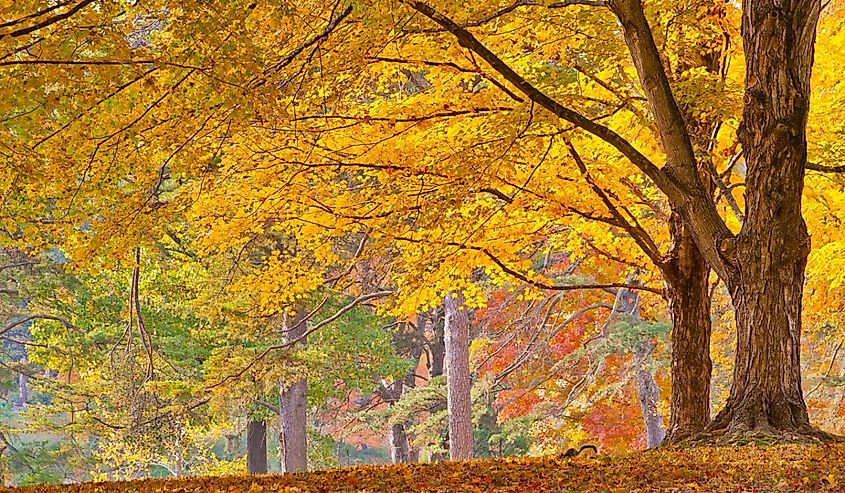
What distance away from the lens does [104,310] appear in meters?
15.1

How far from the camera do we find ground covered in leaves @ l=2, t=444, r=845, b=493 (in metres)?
3.69

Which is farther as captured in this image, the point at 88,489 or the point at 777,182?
the point at 777,182

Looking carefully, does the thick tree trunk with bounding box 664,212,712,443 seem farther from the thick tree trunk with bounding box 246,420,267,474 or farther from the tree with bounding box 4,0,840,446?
the thick tree trunk with bounding box 246,420,267,474

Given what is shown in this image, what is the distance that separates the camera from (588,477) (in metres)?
4.10

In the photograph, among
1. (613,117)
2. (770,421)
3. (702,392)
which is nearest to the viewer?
(770,421)

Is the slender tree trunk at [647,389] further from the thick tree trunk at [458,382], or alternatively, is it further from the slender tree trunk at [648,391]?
the thick tree trunk at [458,382]

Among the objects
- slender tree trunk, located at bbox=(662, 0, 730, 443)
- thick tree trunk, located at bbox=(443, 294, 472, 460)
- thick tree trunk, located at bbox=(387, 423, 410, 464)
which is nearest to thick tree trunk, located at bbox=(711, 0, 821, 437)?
slender tree trunk, located at bbox=(662, 0, 730, 443)

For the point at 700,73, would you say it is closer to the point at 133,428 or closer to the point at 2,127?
the point at 2,127

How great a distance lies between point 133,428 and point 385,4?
10039 mm

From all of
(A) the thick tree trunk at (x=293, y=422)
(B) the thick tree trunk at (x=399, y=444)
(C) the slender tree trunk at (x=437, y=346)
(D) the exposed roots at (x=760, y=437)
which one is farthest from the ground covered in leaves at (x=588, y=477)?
(B) the thick tree trunk at (x=399, y=444)

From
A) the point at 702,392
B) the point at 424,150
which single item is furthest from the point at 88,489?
the point at 702,392

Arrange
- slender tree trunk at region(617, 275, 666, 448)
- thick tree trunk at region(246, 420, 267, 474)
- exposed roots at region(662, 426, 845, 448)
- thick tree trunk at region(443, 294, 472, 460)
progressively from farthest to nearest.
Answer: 1. thick tree trunk at region(246, 420, 267, 474)
2. slender tree trunk at region(617, 275, 666, 448)
3. thick tree trunk at region(443, 294, 472, 460)
4. exposed roots at region(662, 426, 845, 448)

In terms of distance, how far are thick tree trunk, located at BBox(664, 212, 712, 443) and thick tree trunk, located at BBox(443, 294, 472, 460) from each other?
5735 mm

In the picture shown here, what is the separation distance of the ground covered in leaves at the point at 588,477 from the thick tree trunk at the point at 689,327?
2241 mm
